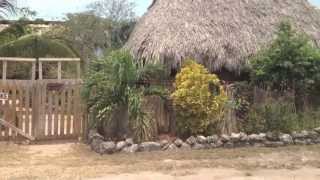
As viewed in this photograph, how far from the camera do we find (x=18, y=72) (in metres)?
23.2

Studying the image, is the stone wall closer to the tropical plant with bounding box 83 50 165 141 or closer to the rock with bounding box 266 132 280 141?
the rock with bounding box 266 132 280 141

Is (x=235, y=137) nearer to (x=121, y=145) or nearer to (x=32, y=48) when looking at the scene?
(x=121, y=145)

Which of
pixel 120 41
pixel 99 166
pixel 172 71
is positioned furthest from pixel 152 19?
pixel 120 41

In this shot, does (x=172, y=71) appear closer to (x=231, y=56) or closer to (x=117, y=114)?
(x=231, y=56)

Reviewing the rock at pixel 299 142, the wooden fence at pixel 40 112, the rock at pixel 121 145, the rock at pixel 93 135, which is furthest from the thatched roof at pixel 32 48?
the rock at pixel 299 142

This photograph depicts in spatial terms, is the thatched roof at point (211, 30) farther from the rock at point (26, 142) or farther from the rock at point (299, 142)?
the rock at point (26, 142)

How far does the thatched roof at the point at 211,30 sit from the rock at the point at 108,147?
3.78m

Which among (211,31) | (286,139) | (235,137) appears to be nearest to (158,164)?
(235,137)

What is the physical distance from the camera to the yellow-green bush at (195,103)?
1346 cm

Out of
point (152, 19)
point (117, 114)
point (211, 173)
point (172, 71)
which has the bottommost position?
point (211, 173)

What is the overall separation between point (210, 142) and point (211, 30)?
15.3 ft

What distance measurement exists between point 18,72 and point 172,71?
9.12 m

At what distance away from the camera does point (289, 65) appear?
48.5ft

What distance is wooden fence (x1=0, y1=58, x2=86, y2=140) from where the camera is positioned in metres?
13.6
